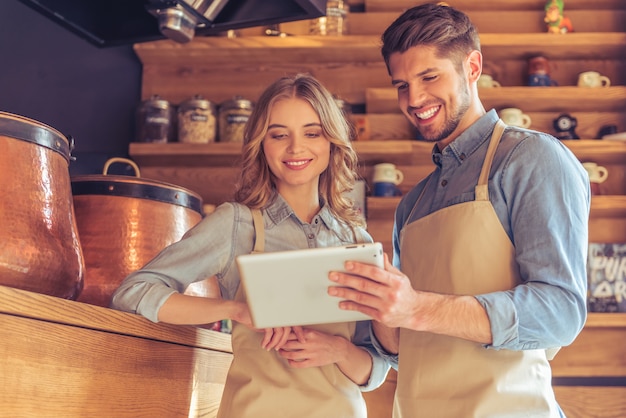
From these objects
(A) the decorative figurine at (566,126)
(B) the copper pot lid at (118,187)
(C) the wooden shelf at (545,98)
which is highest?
(C) the wooden shelf at (545,98)

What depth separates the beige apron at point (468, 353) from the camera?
1.30 metres

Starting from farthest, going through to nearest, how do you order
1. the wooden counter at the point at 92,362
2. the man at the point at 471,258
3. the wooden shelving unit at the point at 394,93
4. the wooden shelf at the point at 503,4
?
1. the wooden shelf at the point at 503,4
2. the wooden shelving unit at the point at 394,93
3. the man at the point at 471,258
4. the wooden counter at the point at 92,362

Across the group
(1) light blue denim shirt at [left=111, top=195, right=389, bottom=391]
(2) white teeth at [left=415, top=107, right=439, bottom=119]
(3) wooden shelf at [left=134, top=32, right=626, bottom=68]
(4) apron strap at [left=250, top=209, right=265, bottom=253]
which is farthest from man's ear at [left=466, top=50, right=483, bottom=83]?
(3) wooden shelf at [left=134, top=32, right=626, bottom=68]

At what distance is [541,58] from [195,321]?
7.82 feet

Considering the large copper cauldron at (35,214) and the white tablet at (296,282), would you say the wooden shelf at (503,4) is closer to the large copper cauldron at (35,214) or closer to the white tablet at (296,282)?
the large copper cauldron at (35,214)

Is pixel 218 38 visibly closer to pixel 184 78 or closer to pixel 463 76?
pixel 184 78

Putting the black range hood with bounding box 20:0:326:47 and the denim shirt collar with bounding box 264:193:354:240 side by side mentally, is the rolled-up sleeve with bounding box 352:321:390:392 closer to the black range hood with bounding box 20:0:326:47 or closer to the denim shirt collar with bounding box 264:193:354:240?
the denim shirt collar with bounding box 264:193:354:240

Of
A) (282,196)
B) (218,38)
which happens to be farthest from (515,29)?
(282,196)

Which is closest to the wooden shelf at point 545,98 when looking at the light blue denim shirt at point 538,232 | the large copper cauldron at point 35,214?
the light blue denim shirt at point 538,232

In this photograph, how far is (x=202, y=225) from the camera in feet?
4.97

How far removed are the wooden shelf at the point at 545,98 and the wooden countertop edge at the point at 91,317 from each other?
186 cm

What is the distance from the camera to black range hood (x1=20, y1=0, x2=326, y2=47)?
223 cm

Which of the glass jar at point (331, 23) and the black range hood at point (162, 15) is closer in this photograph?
the black range hood at point (162, 15)

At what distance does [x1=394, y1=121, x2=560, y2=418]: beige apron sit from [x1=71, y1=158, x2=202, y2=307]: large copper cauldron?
60cm
